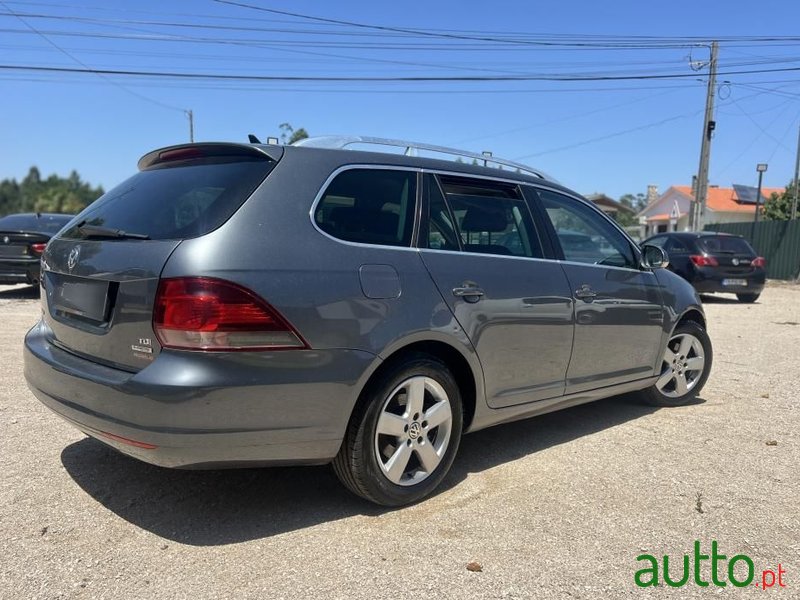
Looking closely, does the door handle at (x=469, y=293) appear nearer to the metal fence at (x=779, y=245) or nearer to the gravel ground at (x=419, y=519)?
the gravel ground at (x=419, y=519)

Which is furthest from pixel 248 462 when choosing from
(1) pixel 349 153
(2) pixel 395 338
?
(1) pixel 349 153

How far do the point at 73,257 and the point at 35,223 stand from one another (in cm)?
917

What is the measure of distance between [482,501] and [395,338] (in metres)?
1.05

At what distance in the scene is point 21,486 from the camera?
339 cm

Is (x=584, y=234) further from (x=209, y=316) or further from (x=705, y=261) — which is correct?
(x=705, y=261)

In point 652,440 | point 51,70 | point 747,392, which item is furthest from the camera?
point 51,70

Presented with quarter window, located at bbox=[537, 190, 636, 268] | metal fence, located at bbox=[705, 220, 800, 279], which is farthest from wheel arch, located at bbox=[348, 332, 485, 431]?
metal fence, located at bbox=[705, 220, 800, 279]

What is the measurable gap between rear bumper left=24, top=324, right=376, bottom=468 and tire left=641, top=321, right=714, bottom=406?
3.18 m

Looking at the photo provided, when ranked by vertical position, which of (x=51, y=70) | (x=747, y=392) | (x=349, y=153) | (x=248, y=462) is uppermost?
(x=51, y=70)

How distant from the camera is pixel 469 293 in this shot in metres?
3.42

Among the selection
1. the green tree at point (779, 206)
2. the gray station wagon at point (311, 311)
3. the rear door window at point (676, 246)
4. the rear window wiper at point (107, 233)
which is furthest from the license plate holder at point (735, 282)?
the green tree at point (779, 206)

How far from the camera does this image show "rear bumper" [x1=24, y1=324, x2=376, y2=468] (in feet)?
8.54

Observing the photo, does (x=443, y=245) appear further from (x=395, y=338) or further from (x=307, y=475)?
(x=307, y=475)

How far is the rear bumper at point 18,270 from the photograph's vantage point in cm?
1052
